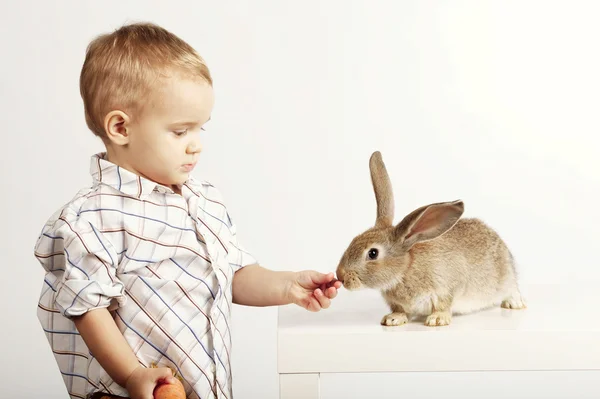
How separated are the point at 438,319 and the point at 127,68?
0.77m

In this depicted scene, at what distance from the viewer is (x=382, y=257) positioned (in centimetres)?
199

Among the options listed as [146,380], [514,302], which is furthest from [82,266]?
[514,302]

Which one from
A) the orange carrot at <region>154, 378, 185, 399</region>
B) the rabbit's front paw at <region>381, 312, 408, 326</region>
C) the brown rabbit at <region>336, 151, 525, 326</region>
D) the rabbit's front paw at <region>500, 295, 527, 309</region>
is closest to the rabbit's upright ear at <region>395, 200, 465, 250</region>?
the brown rabbit at <region>336, 151, 525, 326</region>

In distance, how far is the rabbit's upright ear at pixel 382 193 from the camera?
2.06 m

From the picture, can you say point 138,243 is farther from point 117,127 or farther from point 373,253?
point 373,253

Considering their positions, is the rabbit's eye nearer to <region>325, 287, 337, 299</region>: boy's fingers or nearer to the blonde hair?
<region>325, 287, 337, 299</region>: boy's fingers

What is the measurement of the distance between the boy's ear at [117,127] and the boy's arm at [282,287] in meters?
0.41

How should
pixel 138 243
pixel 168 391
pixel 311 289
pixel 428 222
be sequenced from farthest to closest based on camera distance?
pixel 311 289, pixel 428 222, pixel 138 243, pixel 168 391

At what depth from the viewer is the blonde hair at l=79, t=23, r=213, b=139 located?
6.06 feet

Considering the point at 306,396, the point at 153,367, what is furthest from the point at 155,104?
the point at 306,396

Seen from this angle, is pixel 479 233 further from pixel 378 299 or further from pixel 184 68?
pixel 184 68

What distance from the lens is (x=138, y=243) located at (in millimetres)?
1838

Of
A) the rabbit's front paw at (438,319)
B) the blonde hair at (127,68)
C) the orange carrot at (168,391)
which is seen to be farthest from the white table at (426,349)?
the blonde hair at (127,68)

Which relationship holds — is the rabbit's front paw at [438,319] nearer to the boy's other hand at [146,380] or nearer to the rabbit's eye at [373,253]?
the rabbit's eye at [373,253]
